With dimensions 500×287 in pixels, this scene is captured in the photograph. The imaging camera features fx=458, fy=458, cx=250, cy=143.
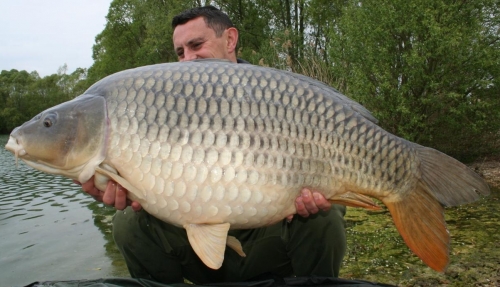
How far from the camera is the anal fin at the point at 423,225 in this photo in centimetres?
126

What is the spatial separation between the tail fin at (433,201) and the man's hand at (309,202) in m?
0.18

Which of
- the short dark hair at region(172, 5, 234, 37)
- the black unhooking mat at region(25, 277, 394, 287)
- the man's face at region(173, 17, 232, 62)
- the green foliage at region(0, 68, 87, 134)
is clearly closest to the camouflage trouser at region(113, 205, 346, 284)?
the black unhooking mat at region(25, 277, 394, 287)

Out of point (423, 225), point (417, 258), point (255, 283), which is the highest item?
point (423, 225)

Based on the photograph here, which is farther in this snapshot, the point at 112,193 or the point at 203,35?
the point at 203,35

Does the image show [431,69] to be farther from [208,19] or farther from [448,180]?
[448,180]

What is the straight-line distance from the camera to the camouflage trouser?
1605 millimetres

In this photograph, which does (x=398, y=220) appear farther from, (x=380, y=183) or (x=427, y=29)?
(x=427, y=29)

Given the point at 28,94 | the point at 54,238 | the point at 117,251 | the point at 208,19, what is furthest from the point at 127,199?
the point at 28,94

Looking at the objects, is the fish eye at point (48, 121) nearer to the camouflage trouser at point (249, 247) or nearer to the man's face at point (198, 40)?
the camouflage trouser at point (249, 247)

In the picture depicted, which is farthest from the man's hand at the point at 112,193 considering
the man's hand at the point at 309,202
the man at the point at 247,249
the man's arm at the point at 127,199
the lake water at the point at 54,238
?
the lake water at the point at 54,238

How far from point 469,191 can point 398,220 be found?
8.1 inches

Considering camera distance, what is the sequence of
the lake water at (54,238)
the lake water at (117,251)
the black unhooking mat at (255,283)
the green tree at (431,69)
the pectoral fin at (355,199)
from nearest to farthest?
the pectoral fin at (355,199), the black unhooking mat at (255,283), the lake water at (117,251), the lake water at (54,238), the green tree at (431,69)

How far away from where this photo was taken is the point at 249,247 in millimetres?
1633

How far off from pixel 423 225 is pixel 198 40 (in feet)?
4.64
